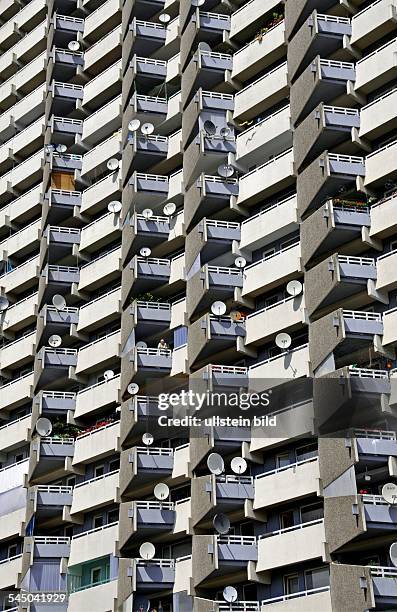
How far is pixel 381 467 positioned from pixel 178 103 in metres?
23.4

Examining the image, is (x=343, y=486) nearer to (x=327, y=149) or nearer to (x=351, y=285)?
(x=351, y=285)

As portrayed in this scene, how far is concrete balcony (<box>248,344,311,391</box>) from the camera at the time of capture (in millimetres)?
41938

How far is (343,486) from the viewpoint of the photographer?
37906 millimetres

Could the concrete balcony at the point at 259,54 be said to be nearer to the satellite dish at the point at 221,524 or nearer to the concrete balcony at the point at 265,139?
the concrete balcony at the point at 265,139

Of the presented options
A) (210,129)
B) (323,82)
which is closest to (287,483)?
(323,82)

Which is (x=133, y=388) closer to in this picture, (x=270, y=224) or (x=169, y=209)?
(x=169, y=209)

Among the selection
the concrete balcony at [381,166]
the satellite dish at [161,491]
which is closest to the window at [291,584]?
the satellite dish at [161,491]

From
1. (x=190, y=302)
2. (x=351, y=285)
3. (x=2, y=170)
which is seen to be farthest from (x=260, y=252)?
(x=2, y=170)

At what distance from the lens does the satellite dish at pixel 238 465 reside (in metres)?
41.9

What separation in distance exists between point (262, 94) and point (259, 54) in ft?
7.83

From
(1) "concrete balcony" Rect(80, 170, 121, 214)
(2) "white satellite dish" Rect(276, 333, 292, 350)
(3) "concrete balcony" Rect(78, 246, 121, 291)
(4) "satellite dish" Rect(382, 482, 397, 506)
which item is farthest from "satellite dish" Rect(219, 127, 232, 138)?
(4) "satellite dish" Rect(382, 482, 397, 506)

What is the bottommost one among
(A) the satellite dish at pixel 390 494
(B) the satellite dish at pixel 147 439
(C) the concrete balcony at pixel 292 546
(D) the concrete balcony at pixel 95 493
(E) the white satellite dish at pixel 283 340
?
(C) the concrete balcony at pixel 292 546

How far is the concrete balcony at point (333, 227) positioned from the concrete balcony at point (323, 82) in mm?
5133

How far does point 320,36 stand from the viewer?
45.9 metres
